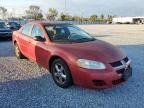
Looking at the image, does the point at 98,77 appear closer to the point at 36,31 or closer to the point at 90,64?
the point at 90,64

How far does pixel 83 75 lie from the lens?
191 inches

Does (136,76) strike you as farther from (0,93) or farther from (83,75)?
(0,93)

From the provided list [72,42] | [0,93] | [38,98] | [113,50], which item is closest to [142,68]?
[113,50]

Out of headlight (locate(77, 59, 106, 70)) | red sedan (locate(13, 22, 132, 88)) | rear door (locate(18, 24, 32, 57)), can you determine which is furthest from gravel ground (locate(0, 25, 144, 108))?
rear door (locate(18, 24, 32, 57))

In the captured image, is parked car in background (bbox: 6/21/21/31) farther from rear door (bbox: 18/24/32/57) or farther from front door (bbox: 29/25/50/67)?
front door (bbox: 29/25/50/67)

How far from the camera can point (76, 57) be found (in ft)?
16.4

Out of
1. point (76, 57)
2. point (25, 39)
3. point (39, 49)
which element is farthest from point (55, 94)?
point (25, 39)

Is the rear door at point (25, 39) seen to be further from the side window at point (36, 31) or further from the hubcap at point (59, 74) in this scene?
the hubcap at point (59, 74)

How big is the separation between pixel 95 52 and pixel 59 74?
1007 millimetres

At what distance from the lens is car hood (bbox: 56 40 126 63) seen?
500 centimetres

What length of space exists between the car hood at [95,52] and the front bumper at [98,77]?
0.28 meters

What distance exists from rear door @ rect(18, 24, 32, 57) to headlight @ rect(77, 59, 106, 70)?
8.39 feet

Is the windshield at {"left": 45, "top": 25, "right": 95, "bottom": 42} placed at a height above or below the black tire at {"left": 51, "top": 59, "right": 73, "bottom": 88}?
above

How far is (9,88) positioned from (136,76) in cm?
328
